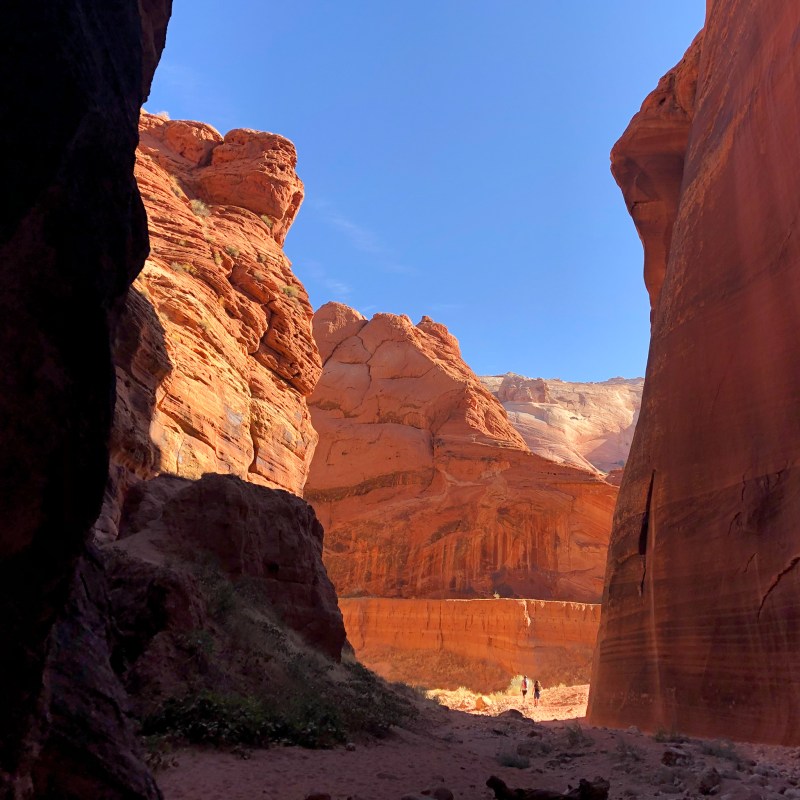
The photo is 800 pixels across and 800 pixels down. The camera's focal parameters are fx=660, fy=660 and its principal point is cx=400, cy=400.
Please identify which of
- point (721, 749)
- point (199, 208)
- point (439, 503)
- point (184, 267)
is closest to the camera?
point (721, 749)

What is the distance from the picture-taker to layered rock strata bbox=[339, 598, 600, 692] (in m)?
30.7

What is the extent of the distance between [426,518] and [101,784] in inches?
1560

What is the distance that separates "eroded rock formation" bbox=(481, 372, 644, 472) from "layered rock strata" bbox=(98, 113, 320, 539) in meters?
44.5

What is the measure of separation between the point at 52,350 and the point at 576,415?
298 feet

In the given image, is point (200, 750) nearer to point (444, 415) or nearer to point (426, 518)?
point (426, 518)

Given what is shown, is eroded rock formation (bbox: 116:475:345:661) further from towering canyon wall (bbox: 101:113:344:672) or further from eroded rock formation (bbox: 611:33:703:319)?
eroded rock formation (bbox: 611:33:703:319)

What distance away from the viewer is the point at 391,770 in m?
7.17

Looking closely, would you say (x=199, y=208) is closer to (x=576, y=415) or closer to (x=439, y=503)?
(x=439, y=503)

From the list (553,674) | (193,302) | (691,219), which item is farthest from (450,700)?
(691,219)

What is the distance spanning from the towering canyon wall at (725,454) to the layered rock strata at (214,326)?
389 inches

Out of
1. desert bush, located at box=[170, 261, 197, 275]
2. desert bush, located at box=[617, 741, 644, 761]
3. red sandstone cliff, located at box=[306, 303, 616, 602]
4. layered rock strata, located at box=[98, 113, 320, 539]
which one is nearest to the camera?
desert bush, located at box=[617, 741, 644, 761]

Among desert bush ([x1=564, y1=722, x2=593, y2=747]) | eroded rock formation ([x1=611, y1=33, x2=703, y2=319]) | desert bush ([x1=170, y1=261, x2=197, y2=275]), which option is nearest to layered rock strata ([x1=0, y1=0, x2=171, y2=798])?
desert bush ([x1=564, y1=722, x2=593, y2=747])

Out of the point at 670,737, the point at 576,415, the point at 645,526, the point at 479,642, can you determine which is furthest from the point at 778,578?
the point at 576,415

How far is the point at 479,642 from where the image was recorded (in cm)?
3170
